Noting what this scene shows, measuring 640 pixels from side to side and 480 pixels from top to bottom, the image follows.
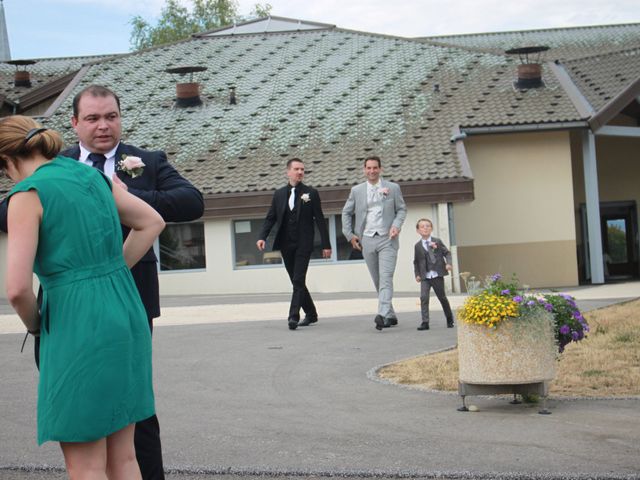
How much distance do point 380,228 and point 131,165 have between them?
870 cm

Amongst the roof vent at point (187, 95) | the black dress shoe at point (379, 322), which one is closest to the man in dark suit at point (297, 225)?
the black dress shoe at point (379, 322)

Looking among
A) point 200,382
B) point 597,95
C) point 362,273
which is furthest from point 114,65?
point 200,382

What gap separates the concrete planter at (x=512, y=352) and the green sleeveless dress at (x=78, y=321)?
4.28 metres

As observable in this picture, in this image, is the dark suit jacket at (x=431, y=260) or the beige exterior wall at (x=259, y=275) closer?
the dark suit jacket at (x=431, y=260)

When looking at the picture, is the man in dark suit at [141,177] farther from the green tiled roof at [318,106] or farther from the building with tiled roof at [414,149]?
the green tiled roof at [318,106]

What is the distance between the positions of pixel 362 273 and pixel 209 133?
630 centimetres

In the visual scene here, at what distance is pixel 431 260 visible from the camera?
13891 millimetres

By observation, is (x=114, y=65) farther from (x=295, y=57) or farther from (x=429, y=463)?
(x=429, y=463)

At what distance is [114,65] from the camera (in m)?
34.5

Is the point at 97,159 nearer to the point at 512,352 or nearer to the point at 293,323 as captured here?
the point at 512,352

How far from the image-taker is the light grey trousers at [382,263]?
1360 centimetres

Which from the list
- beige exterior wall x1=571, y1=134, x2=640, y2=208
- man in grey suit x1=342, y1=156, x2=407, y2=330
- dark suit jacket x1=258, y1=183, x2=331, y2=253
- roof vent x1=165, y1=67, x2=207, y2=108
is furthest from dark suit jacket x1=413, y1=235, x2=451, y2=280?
beige exterior wall x1=571, y1=134, x2=640, y2=208

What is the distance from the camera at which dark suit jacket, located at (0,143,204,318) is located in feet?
17.4

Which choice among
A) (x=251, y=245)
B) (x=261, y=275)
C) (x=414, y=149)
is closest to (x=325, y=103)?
(x=414, y=149)
